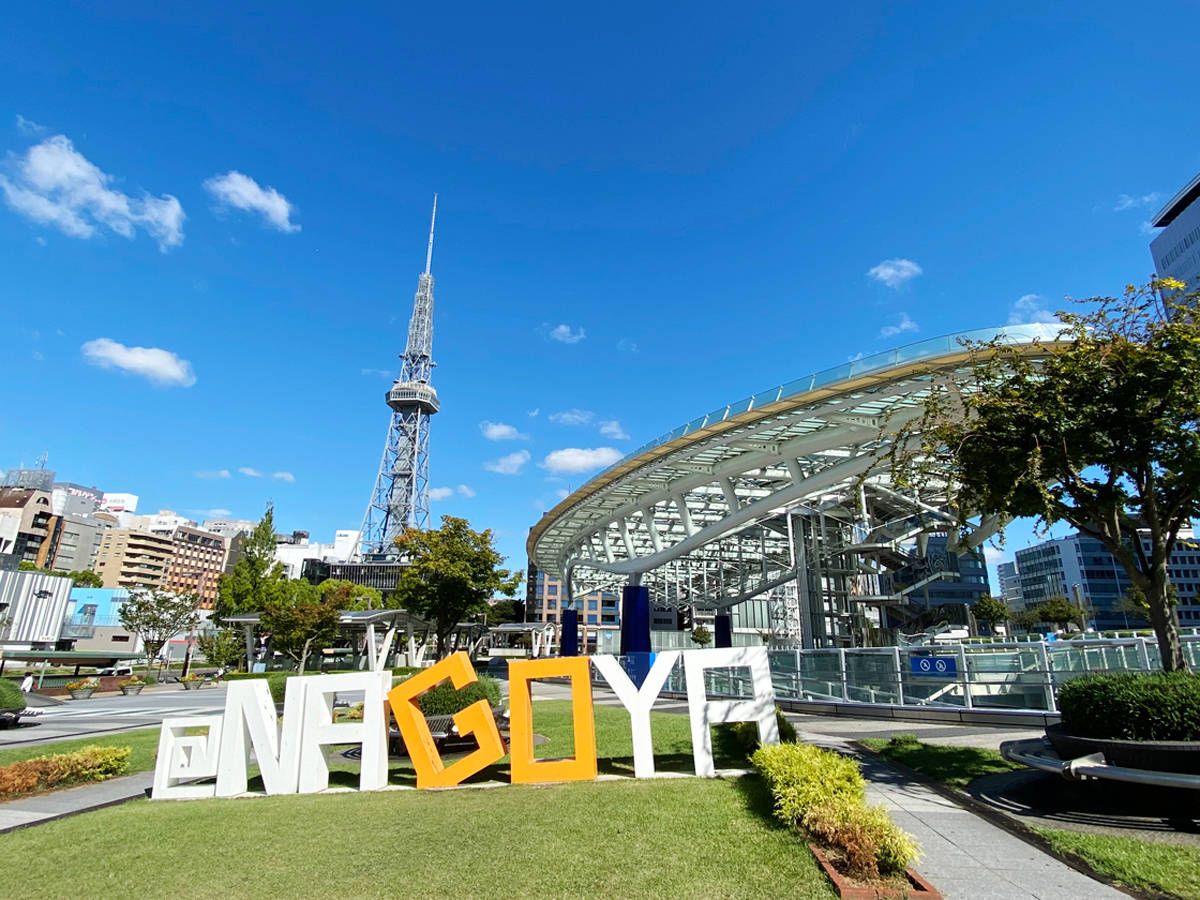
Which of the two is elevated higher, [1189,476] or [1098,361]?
[1098,361]

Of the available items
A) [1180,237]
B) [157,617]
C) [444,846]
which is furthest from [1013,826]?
[1180,237]

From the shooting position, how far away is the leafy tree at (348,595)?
47.4 metres

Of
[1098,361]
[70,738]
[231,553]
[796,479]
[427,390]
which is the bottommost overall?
[70,738]

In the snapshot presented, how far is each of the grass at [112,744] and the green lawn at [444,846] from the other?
Result: 480 cm

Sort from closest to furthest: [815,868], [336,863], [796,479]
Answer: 1. [815,868]
2. [336,863]
3. [796,479]

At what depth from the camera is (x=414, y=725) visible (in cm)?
931

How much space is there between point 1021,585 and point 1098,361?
15816 cm

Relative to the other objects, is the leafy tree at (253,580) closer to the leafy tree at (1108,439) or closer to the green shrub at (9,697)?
the green shrub at (9,697)

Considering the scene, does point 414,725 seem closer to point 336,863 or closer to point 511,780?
point 511,780

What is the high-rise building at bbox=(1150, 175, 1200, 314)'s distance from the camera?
85500 millimetres

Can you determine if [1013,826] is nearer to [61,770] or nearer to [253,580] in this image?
[61,770]

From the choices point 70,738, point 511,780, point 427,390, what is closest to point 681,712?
point 511,780

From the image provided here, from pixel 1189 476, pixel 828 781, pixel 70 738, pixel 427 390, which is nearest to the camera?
pixel 828 781

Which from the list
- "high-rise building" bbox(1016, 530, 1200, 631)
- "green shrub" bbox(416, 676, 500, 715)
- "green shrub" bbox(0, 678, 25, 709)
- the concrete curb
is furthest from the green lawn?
"high-rise building" bbox(1016, 530, 1200, 631)
